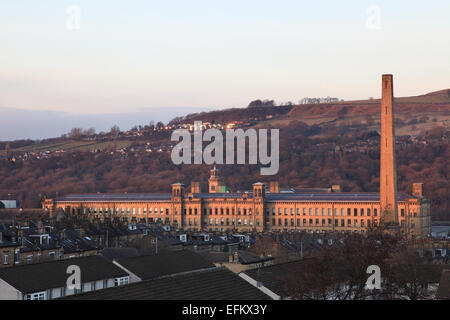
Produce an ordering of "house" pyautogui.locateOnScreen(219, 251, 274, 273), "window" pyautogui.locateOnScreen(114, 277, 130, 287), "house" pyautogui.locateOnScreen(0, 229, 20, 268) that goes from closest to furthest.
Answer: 1. "window" pyautogui.locateOnScreen(114, 277, 130, 287)
2. "house" pyautogui.locateOnScreen(219, 251, 274, 273)
3. "house" pyautogui.locateOnScreen(0, 229, 20, 268)

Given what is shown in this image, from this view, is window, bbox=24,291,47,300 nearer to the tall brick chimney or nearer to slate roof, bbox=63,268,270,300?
slate roof, bbox=63,268,270,300

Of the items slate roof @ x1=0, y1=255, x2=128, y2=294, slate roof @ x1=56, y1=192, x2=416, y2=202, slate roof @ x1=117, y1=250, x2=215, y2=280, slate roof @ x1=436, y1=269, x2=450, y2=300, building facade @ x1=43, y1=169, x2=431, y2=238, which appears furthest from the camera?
slate roof @ x1=56, y1=192, x2=416, y2=202

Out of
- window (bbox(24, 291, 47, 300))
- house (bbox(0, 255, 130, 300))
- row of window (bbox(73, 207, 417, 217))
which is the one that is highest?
house (bbox(0, 255, 130, 300))

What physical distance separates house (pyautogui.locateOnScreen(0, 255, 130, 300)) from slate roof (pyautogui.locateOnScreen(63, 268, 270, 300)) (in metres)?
4.04

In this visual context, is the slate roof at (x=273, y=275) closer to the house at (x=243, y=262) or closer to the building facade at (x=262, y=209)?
the house at (x=243, y=262)

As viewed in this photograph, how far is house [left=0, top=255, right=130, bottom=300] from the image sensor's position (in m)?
41.9

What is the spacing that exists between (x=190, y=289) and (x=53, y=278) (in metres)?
6.74

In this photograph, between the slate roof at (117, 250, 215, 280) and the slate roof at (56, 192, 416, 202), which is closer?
the slate roof at (117, 250, 215, 280)

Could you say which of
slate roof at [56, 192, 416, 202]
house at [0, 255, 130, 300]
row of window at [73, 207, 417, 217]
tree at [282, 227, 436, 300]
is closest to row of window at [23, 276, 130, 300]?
house at [0, 255, 130, 300]

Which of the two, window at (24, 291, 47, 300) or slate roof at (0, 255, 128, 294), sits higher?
slate roof at (0, 255, 128, 294)

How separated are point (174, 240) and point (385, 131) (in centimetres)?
5030

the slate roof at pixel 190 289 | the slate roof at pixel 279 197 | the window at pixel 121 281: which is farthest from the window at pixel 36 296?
the slate roof at pixel 279 197
